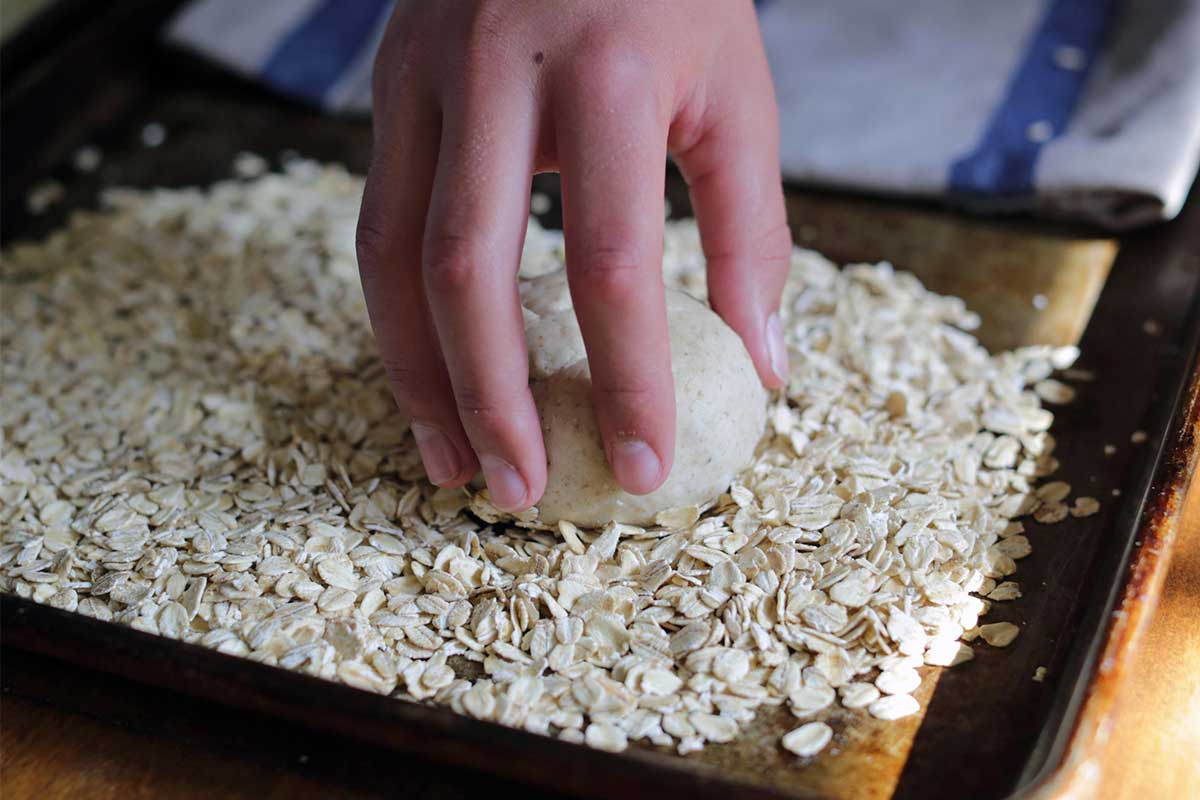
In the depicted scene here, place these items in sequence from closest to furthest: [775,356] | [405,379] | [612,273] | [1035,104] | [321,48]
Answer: [612,273]
[405,379]
[775,356]
[1035,104]
[321,48]

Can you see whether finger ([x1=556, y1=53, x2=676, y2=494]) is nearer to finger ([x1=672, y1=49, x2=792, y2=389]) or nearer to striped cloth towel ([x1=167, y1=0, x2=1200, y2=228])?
finger ([x1=672, y1=49, x2=792, y2=389])

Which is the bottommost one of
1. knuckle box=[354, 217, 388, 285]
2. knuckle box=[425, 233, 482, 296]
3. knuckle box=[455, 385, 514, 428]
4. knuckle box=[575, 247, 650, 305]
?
knuckle box=[455, 385, 514, 428]

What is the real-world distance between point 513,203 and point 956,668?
1.53ft

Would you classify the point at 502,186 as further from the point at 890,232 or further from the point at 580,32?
the point at 890,232

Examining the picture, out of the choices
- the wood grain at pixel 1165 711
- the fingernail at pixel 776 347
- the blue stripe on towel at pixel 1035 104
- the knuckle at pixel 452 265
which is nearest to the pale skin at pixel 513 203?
the knuckle at pixel 452 265

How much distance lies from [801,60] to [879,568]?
0.94 meters

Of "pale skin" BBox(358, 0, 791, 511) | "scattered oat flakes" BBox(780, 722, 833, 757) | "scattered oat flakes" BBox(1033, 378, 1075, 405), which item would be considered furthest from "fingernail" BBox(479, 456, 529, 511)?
"scattered oat flakes" BBox(1033, 378, 1075, 405)

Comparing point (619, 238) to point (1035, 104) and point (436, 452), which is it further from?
point (1035, 104)

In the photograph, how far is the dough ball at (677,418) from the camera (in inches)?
34.5

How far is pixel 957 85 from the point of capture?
1511 mm

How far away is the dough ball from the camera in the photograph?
0.88m

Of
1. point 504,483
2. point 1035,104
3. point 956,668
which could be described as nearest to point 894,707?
point 956,668

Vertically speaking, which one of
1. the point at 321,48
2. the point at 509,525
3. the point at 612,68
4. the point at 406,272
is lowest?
the point at 509,525

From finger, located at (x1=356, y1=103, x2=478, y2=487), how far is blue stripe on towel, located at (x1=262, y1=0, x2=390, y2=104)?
2.70ft
